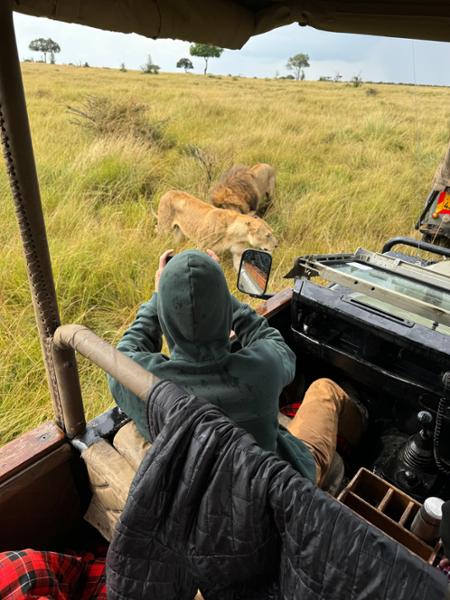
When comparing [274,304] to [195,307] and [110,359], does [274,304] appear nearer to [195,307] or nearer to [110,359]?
[195,307]

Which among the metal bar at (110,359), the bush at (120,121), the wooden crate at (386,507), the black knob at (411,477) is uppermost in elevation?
the bush at (120,121)

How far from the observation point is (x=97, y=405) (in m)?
2.77

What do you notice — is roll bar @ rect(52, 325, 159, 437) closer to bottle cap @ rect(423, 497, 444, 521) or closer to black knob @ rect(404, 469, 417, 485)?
bottle cap @ rect(423, 497, 444, 521)

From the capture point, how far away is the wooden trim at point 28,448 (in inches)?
57.2

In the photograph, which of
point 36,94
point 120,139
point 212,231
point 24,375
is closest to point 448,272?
point 24,375

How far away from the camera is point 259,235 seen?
5270 mm

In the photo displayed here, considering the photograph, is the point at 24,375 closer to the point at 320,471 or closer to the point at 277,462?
the point at 320,471

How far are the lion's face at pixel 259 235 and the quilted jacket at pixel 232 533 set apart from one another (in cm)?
448

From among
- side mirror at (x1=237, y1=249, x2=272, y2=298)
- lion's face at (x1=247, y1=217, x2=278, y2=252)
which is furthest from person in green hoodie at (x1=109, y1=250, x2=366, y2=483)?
lion's face at (x1=247, y1=217, x2=278, y2=252)

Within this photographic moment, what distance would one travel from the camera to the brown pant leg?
6.26ft

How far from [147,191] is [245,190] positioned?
1.51 meters

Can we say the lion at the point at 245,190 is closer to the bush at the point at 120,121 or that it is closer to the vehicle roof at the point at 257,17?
the bush at the point at 120,121

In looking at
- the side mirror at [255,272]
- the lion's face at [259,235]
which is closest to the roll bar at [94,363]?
the side mirror at [255,272]

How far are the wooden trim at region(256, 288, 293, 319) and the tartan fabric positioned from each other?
4.61 feet
